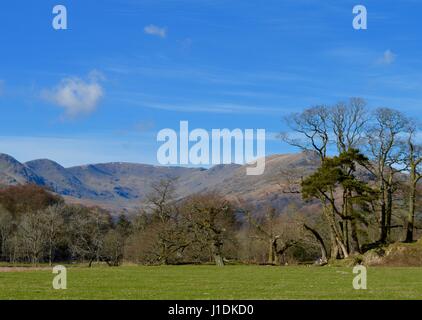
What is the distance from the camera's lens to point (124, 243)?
98.0m

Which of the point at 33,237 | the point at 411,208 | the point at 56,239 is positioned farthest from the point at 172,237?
the point at 56,239

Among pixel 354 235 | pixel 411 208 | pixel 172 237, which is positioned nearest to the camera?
pixel 354 235

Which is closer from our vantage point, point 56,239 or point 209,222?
point 209,222

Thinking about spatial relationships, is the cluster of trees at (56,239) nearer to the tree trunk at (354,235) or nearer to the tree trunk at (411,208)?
the tree trunk at (354,235)

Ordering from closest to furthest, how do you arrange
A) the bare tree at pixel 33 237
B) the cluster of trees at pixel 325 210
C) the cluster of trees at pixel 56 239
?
1. the cluster of trees at pixel 325 210
2. the bare tree at pixel 33 237
3. the cluster of trees at pixel 56 239

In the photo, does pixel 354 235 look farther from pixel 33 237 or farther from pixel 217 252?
pixel 33 237

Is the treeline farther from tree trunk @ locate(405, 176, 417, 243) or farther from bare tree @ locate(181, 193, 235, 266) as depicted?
tree trunk @ locate(405, 176, 417, 243)

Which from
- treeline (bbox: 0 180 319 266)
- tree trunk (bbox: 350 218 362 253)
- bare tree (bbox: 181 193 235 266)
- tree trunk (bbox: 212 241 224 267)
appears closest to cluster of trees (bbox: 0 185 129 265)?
treeline (bbox: 0 180 319 266)

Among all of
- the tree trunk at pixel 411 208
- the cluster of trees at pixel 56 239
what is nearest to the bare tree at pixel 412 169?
the tree trunk at pixel 411 208
